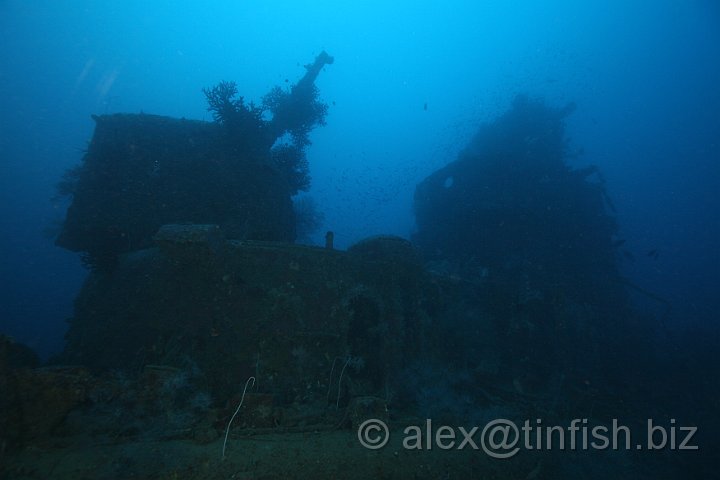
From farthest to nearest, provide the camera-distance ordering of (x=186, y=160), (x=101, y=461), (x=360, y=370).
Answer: (x=186, y=160) → (x=360, y=370) → (x=101, y=461)

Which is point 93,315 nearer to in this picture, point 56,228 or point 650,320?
point 56,228

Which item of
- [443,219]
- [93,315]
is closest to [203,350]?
[93,315]

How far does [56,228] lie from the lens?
1911 cm

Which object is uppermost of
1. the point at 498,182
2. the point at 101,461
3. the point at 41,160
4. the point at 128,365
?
the point at 41,160

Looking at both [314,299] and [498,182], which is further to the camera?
[498,182]

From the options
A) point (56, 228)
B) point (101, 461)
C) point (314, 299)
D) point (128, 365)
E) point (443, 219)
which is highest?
point (443, 219)

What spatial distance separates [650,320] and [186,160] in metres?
24.5

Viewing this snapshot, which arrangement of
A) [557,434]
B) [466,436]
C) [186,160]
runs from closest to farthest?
[466,436], [557,434], [186,160]

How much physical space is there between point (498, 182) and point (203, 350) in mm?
17387

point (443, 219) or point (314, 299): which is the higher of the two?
point (443, 219)

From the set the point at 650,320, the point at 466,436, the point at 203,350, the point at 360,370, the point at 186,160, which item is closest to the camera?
the point at 466,436

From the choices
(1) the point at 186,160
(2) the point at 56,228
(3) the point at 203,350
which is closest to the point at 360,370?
(3) the point at 203,350

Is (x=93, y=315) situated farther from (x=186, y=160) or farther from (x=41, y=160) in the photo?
(x=41, y=160)

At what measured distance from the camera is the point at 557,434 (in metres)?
5.44
